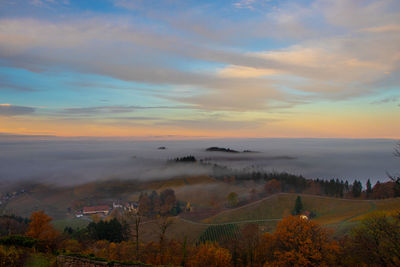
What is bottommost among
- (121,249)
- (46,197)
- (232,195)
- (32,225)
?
(46,197)

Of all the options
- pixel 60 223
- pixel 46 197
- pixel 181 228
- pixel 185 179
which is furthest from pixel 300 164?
pixel 46 197

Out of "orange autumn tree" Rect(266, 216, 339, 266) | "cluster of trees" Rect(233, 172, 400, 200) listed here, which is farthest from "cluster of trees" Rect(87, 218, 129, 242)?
"cluster of trees" Rect(233, 172, 400, 200)

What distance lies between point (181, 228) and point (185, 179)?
93.6 meters

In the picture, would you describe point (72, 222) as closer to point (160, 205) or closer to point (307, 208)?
point (160, 205)

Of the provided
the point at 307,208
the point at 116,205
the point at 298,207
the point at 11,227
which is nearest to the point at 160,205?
the point at 116,205

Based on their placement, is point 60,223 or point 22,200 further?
point 22,200

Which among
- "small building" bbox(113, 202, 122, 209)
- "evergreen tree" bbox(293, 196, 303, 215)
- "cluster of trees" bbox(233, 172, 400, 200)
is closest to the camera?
"evergreen tree" bbox(293, 196, 303, 215)

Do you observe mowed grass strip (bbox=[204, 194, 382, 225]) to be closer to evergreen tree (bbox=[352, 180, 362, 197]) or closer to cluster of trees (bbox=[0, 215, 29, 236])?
evergreen tree (bbox=[352, 180, 362, 197])

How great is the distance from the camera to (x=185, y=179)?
170 m

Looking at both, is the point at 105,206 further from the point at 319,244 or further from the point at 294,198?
the point at 319,244

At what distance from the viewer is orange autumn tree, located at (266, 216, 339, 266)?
32.1 metres

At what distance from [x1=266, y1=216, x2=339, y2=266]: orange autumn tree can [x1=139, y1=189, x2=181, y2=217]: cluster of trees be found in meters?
66.3

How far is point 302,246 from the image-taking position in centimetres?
3372

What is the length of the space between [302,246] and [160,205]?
282 ft
